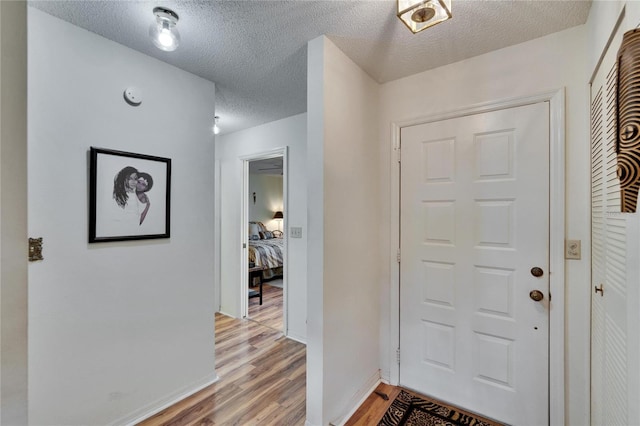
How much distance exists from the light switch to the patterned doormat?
1154 millimetres

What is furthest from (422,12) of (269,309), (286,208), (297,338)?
(269,309)

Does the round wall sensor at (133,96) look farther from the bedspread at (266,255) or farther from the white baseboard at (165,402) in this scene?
the bedspread at (266,255)

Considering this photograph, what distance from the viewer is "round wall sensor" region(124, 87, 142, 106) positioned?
178cm

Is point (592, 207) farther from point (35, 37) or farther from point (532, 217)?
point (35, 37)

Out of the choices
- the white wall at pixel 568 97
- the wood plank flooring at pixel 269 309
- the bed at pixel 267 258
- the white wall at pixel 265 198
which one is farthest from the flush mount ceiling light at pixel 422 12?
the white wall at pixel 265 198

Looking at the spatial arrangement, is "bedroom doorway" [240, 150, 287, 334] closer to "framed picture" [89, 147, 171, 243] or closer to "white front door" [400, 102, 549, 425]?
"framed picture" [89, 147, 171, 243]

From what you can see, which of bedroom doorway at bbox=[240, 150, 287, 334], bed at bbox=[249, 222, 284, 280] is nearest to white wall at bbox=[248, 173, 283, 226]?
bedroom doorway at bbox=[240, 150, 287, 334]

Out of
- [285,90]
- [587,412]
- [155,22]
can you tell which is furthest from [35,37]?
[587,412]

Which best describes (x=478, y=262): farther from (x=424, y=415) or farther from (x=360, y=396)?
(x=360, y=396)

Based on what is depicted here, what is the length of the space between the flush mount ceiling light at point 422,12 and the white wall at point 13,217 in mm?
1242

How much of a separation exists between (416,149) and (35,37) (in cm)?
233

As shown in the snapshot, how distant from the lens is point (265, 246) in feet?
16.9

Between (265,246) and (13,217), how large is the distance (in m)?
4.66

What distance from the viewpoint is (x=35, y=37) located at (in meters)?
1.44
